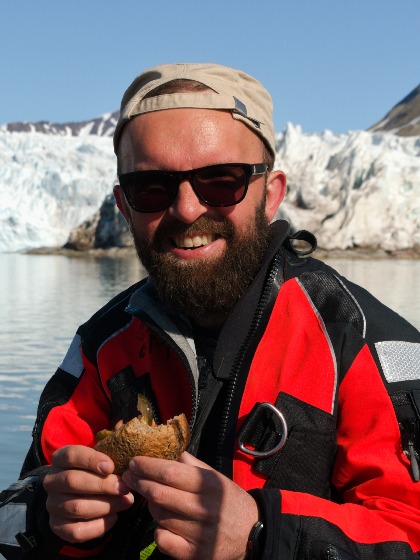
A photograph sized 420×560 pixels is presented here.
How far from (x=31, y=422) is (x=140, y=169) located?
410cm

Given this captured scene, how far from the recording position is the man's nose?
69.9 inches

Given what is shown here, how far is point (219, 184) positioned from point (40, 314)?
1113cm

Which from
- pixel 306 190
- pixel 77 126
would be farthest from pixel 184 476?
pixel 77 126

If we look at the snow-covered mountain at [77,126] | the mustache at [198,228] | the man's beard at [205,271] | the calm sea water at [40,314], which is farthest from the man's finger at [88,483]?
the snow-covered mountain at [77,126]

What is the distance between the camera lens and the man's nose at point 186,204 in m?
1.78

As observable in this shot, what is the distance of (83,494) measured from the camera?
4.90ft

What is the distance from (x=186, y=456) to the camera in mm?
1396

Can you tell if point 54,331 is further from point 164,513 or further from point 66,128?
point 66,128

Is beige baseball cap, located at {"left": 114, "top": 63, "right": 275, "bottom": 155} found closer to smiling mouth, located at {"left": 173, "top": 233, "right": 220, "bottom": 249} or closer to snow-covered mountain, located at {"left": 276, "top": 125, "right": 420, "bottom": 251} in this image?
smiling mouth, located at {"left": 173, "top": 233, "right": 220, "bottom": 249}

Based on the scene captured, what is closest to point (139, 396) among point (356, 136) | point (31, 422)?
point (31, 422)

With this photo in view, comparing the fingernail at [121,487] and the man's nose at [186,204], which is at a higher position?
the man's nose at [186,204]

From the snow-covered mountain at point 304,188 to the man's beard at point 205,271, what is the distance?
87.9 feet

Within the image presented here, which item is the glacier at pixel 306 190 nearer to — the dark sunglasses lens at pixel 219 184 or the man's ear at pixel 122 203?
the man's ear at pixel 122 203

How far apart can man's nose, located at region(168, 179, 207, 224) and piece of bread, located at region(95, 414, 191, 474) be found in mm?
502
